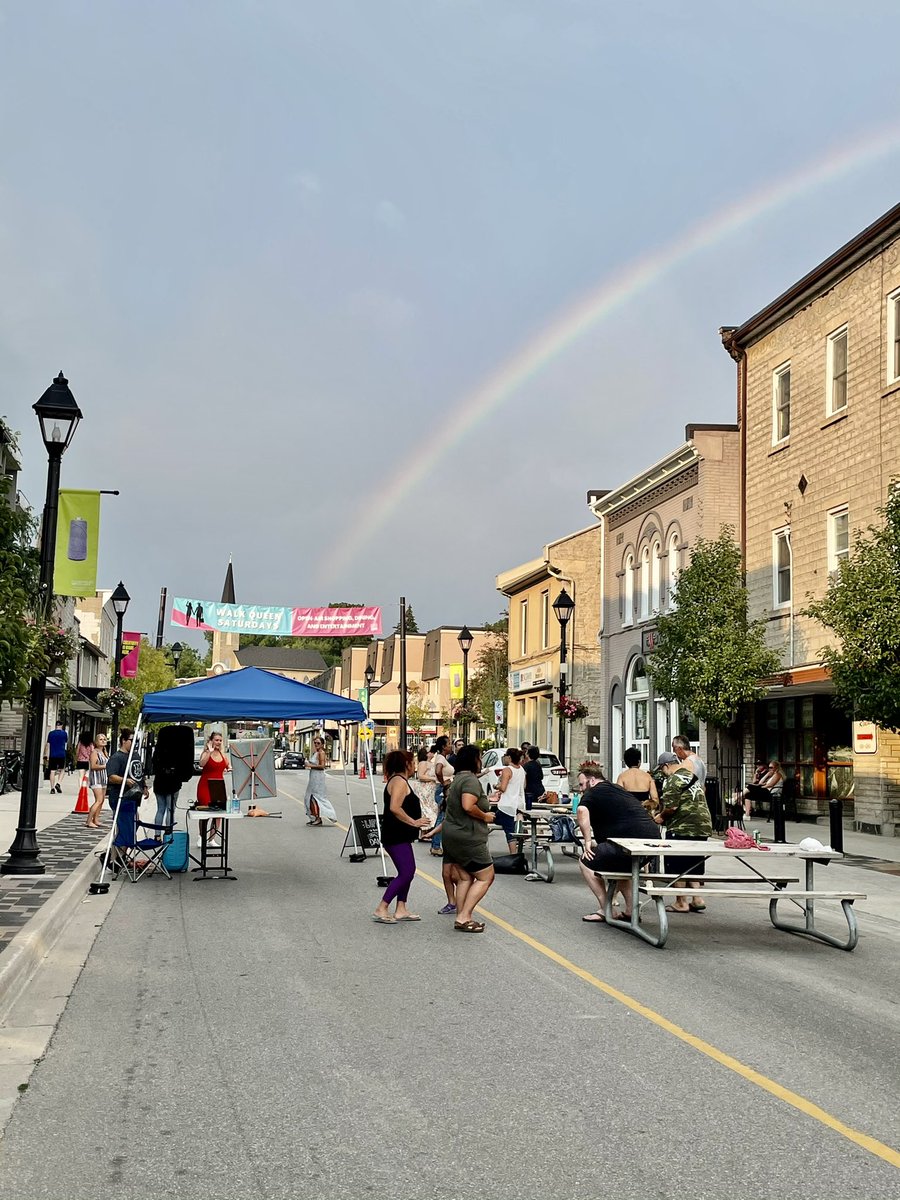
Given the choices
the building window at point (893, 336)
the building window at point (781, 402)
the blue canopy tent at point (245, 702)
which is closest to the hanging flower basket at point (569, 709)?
the building window at point (781, 402)

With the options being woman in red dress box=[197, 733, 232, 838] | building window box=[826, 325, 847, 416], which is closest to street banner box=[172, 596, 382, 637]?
building window box=[826, 325, 847, 416]

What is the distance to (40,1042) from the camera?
283 inches

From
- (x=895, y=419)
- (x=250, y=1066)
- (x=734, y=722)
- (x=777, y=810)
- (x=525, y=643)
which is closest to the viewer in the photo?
(x=250, y=1066)

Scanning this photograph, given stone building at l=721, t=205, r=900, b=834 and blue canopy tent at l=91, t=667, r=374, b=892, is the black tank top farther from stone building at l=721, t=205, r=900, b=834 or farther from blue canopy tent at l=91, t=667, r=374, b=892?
stone building at l=721, t=205, r=900, b=834

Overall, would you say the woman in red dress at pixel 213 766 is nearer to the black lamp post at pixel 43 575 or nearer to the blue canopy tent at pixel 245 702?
the blue canopy tent at pixel 245 702

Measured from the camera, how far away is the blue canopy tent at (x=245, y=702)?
15891 millimetres

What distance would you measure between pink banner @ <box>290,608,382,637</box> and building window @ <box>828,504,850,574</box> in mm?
25774

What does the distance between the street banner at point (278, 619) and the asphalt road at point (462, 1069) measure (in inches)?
1413

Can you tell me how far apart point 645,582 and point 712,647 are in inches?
416

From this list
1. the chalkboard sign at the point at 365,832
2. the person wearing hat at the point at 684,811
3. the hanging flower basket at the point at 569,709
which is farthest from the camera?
the hanging flower basket at the point at 569,709

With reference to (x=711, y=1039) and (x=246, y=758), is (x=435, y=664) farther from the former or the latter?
(x=711, y=1039)

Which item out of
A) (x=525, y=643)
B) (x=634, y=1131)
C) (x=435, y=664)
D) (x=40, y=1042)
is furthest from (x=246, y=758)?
(x=435, y=664)

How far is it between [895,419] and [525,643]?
28.2 meters

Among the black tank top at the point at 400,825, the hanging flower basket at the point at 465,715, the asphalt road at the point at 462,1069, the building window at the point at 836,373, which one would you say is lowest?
the asphalt road at the point at 462,1069
